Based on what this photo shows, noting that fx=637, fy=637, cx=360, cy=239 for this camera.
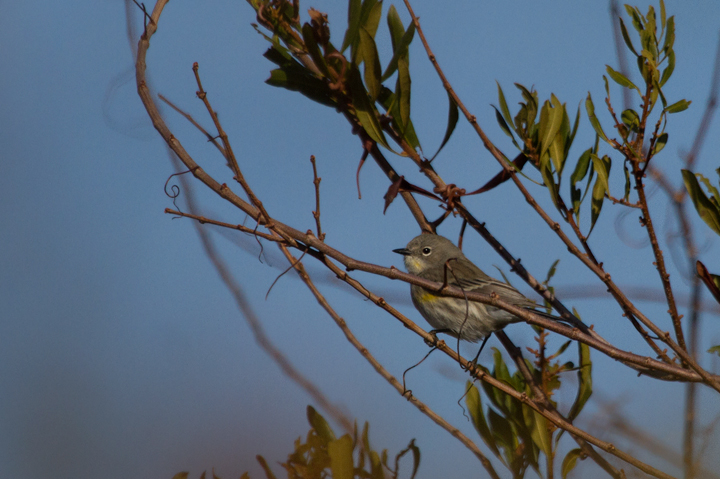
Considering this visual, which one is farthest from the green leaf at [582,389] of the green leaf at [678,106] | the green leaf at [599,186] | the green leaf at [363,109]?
the green leaf at [363,109]

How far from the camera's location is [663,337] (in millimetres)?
1646

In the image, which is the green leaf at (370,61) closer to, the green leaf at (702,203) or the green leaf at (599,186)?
Result: the green leaf at (599,186)

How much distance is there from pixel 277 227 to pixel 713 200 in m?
1.25

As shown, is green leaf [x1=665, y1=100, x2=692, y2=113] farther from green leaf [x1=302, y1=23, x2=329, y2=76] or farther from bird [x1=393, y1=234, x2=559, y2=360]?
green leaf [x1=302, y1=23, x2=329, y2=76]

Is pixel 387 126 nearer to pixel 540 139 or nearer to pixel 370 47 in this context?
pixel 370 47

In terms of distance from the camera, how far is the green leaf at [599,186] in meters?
1.95

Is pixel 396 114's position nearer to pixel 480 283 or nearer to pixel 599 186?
pixel 599 186

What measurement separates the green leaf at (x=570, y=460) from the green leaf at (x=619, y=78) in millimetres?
1082

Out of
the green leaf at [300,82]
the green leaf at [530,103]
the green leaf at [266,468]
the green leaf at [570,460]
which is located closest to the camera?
the green leaf at [266,468]

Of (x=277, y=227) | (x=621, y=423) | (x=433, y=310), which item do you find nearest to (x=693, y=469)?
(x=621, y=423)

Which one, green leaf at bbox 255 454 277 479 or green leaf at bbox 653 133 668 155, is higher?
green leaf at bbox 653 133 668 155

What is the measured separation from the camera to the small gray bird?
115 inches

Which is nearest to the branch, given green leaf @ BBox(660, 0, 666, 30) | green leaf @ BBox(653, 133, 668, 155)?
green leaf @ BBox(653, 133, 668, 155)

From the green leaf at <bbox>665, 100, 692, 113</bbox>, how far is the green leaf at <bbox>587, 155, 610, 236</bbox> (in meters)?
0.23
